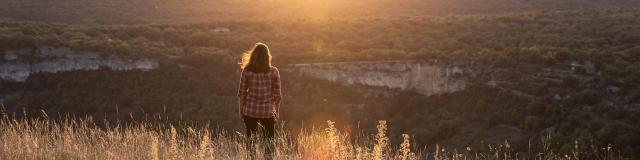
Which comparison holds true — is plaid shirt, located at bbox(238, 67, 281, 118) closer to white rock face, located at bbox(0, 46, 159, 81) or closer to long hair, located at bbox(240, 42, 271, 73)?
long hair, located at bbox(240, 42, 271, 73)

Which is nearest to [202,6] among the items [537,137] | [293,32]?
[293,32]

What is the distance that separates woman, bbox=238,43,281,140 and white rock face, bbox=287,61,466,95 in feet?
66.0

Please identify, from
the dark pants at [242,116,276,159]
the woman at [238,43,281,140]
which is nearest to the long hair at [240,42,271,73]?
the woman at [238,43,281,140]

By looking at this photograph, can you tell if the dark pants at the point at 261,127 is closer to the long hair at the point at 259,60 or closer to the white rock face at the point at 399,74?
the long hair at the point at 259,60

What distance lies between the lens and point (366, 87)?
89.1 ft

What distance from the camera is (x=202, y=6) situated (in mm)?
61844

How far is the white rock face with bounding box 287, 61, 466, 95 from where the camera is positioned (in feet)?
→ 86.7

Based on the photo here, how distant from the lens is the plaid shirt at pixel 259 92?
21.0 ft

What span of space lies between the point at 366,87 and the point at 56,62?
46.2ft

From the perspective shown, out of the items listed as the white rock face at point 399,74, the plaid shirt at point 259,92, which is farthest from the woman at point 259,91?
the white rock face at point 399,74

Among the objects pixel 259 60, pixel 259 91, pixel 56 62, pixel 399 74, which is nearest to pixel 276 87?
pixel 259 91

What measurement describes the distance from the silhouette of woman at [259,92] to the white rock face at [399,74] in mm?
20117

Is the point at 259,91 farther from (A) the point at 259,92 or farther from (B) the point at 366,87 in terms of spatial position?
(B) the point at 366,87

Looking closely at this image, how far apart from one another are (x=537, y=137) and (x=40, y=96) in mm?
18694
